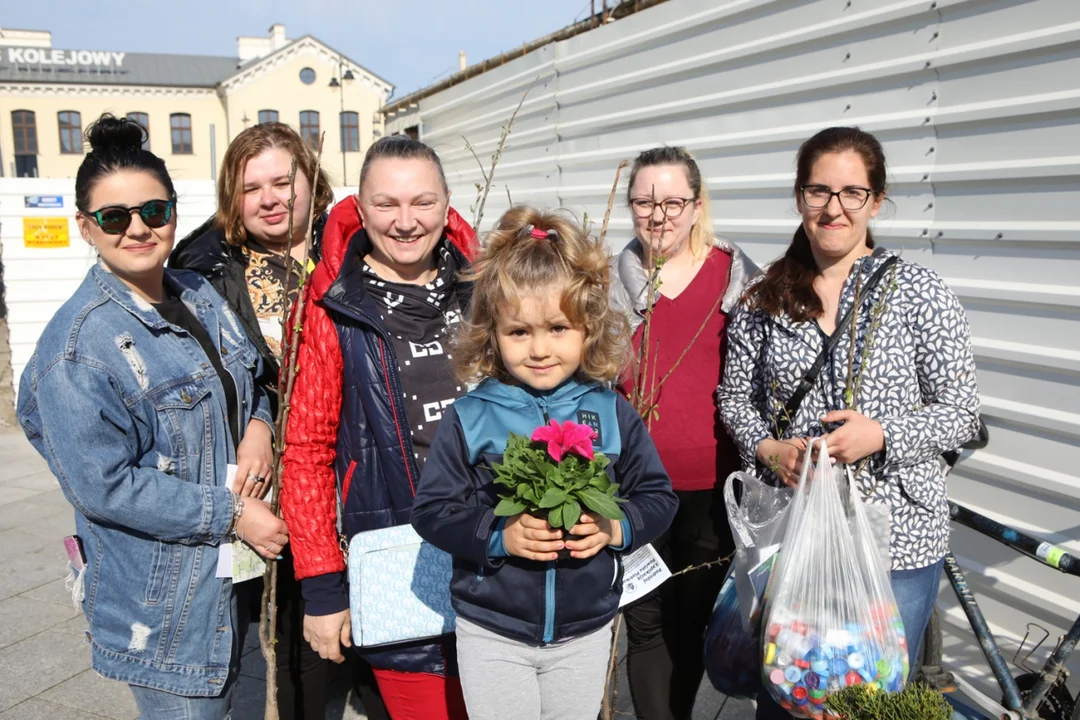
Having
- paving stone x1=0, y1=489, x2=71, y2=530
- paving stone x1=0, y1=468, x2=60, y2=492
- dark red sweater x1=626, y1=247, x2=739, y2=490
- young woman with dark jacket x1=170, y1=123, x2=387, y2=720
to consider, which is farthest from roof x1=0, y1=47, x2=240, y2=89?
dark red sweater x1=626, y1=247, x2=739, y2=490

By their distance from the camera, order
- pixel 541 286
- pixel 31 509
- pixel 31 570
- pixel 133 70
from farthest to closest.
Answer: pixel 133 70 → pixel 31 509 → pixel 31 570 → pixel 541 286

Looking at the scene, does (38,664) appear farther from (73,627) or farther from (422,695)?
(422,695)

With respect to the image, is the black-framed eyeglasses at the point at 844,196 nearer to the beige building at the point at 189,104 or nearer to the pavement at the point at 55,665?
the pavement at the point at 55,665

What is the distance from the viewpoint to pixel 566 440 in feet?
5.19

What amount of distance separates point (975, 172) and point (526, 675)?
2573mm

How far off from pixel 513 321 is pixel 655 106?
3.70 metres

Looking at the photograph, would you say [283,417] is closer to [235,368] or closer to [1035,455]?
[235,368]

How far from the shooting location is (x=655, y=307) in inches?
108

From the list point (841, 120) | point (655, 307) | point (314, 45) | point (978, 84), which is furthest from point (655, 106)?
point (314, 45)

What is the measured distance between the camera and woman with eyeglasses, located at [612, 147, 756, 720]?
271 centimetres

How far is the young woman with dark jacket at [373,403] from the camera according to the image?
2.19 m

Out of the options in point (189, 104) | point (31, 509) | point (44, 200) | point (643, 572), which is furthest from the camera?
point (189, 104)

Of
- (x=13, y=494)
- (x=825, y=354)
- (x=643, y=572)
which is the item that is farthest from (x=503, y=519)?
(x=13, y=494)

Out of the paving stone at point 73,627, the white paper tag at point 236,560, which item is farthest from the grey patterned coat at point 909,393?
the paving stone at point 73,627
